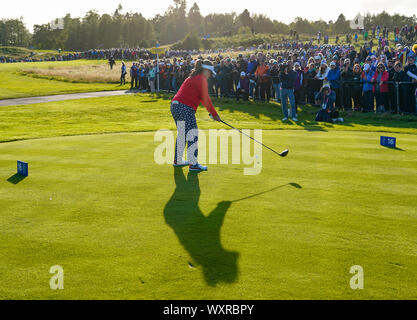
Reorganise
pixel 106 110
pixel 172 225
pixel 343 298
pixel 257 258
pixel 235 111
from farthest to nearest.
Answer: pixel 106 110, pixel 235 111, pixel 172 225, pixel 257 258, pixel 343 298

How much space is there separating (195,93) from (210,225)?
13.2 feet

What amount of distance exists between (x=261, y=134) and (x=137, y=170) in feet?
19.6

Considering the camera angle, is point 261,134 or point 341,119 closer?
point 261,134

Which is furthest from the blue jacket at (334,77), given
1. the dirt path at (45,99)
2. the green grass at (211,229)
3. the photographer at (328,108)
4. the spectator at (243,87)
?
the dirt path at (45,99)

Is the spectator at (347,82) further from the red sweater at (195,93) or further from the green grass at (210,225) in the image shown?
the red sweater at (195,93)

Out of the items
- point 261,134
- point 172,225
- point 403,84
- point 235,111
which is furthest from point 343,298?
point 235,111

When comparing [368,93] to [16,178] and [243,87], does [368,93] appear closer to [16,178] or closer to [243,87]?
[243,87]

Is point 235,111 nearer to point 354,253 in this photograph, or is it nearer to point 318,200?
point 318,200

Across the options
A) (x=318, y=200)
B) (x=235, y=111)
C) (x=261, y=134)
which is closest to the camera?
(x=318, y=200)

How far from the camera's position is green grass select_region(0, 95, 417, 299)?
15.5 ft

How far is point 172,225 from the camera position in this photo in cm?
642
